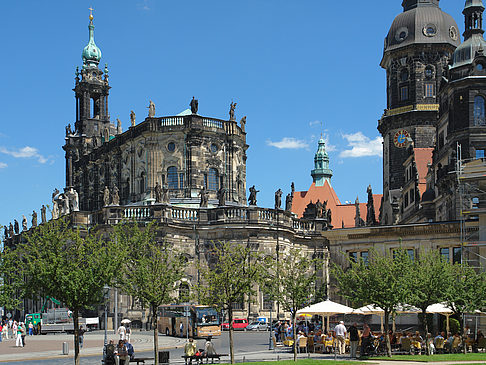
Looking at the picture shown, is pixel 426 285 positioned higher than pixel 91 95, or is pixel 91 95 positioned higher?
pixel 91 95

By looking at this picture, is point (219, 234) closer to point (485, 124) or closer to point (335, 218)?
point (485, 124)

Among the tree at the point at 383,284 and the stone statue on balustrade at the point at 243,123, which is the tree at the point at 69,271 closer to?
the tree at the point at 383,284

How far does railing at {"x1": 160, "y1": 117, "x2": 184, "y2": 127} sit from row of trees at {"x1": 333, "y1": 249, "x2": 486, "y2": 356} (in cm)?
3926

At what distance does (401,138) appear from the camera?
9212 centimetres

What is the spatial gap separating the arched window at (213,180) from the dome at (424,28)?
91.5ft

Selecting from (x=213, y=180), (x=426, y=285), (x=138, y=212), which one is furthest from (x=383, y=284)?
(x=213, y=180)

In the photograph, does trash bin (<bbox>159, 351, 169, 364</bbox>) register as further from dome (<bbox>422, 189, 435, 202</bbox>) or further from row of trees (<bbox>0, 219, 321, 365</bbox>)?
dome (<bbox>422, 189, 435, 202</bbox>)

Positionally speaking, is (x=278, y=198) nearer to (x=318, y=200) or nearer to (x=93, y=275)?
(x=318, y=200)

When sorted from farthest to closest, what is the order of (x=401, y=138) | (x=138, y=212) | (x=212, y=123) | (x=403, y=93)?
(x=403, y=93) < (x=401, y=138) < (x=212, y=123) < (x=138, y=212)

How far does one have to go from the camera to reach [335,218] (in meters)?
131

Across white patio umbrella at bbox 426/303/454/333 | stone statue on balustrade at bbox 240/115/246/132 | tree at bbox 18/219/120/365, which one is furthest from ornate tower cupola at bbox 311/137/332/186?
tree at bbox 18/219/120/365

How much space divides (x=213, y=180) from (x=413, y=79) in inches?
1092

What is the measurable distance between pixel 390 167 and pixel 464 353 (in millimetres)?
57299

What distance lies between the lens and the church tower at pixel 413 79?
298 feet
